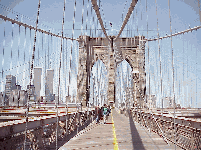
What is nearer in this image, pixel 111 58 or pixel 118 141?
pixel 118 141

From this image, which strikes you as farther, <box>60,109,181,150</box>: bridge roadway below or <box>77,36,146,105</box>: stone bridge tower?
<box>77,36,146,105</box>: stone bridge tower

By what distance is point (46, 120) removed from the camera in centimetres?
502

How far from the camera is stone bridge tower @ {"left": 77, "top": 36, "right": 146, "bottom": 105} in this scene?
35.4m

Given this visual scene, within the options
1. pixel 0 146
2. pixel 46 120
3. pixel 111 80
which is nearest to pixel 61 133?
pixel 46 120

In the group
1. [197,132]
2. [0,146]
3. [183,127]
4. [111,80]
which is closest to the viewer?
[0,146]

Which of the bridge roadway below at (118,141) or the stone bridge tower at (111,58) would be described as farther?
the stone bridge tower at (111,58)

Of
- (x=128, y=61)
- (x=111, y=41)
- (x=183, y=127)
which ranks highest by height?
(x=111, y=41)

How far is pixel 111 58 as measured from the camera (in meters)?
36.8

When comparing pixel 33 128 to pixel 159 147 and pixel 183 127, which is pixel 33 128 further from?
pixel 183 127

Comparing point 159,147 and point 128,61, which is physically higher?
point 128,61

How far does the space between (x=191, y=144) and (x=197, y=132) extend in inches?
14.2

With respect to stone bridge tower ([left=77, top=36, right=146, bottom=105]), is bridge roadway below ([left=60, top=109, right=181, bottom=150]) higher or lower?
lower

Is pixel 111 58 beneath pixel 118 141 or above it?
above

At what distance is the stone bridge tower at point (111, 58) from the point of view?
3541 centimetres
